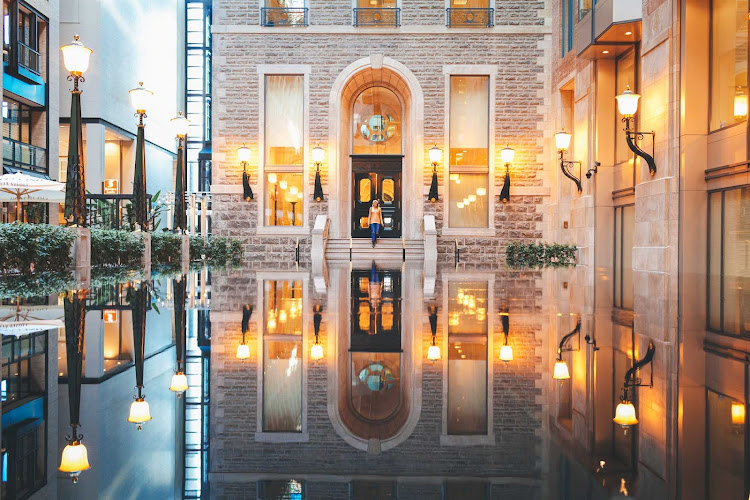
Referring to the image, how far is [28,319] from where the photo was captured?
18.8 ft

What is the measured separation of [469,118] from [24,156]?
16706 millimetres

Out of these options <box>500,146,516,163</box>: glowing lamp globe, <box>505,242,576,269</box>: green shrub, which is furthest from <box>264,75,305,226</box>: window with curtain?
<box>505,242,576,269</box>: green shrub

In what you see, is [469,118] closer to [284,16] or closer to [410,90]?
[410,90]

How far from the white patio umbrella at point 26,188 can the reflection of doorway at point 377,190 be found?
35.9 feet

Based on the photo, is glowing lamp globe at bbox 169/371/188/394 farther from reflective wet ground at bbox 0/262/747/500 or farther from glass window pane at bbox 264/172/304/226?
glass window pane at bbox 264/172/304/226

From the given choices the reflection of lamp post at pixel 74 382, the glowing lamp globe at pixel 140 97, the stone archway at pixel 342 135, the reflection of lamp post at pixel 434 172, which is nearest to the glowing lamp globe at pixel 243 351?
the reflection of lamp post at pixel 74 382

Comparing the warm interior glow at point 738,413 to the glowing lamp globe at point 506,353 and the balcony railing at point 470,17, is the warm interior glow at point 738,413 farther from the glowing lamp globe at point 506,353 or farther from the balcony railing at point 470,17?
the balcony railing at point 470,17

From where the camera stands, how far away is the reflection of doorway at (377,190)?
28.0 m

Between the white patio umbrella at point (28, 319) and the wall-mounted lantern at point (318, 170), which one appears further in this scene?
the wall-mounted lantern at point (318, 170)

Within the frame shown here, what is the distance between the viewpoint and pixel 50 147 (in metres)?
27.9

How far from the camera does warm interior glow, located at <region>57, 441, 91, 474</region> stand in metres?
1.86

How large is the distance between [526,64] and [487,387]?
77.9 feet

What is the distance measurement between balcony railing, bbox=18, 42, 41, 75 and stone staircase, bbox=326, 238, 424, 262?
43.3 feet

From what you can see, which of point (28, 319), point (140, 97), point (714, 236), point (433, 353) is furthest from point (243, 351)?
point (140, 97)
